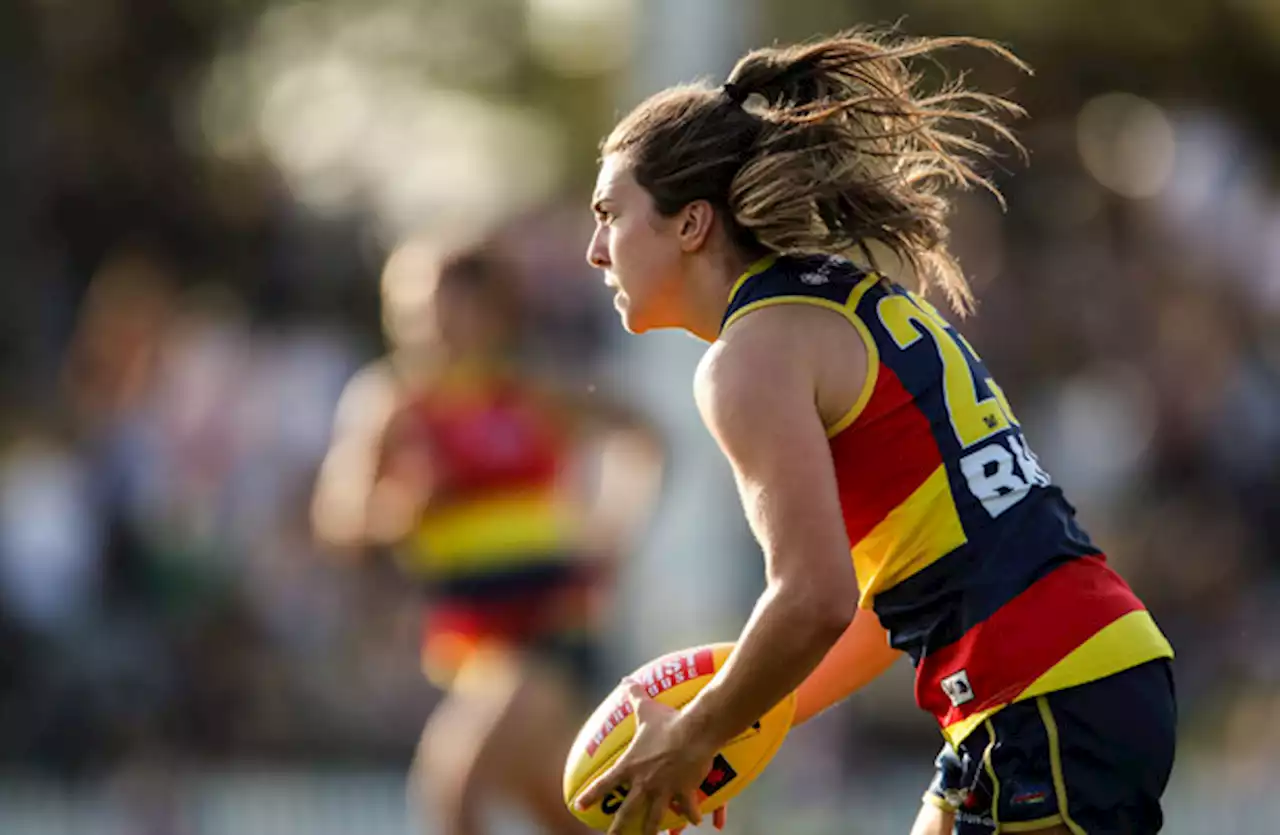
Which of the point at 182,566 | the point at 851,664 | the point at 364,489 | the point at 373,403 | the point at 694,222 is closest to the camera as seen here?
the point at 694,222

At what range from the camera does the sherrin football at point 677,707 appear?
13.1ft

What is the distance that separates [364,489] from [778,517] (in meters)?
4.27

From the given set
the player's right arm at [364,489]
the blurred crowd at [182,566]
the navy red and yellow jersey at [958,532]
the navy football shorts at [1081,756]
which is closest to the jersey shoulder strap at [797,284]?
the navy red and yellow jersey at [958,532]

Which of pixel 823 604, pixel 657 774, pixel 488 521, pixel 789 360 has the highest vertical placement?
pixel 488 521

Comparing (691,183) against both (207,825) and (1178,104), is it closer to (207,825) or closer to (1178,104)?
(207,825)

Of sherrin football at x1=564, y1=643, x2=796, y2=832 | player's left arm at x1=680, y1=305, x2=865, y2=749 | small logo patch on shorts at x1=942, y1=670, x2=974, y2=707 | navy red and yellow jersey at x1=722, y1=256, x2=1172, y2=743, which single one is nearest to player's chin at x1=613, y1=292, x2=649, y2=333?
navy red and yellow jersey at x1=722, y1=256, x2=1172, y2=743

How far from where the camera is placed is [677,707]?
158 inches

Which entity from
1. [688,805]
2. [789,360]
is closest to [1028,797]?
[688,805]

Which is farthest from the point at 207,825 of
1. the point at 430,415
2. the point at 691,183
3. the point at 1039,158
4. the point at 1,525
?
the point at 691,183

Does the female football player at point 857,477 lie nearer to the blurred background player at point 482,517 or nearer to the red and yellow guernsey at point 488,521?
the blurred background player at point 482,517

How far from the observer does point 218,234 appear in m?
13.5

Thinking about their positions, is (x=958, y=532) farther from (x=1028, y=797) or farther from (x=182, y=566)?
(x=182, y=566)

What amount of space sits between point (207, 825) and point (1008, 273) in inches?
207

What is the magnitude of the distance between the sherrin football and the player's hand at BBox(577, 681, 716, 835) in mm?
238
